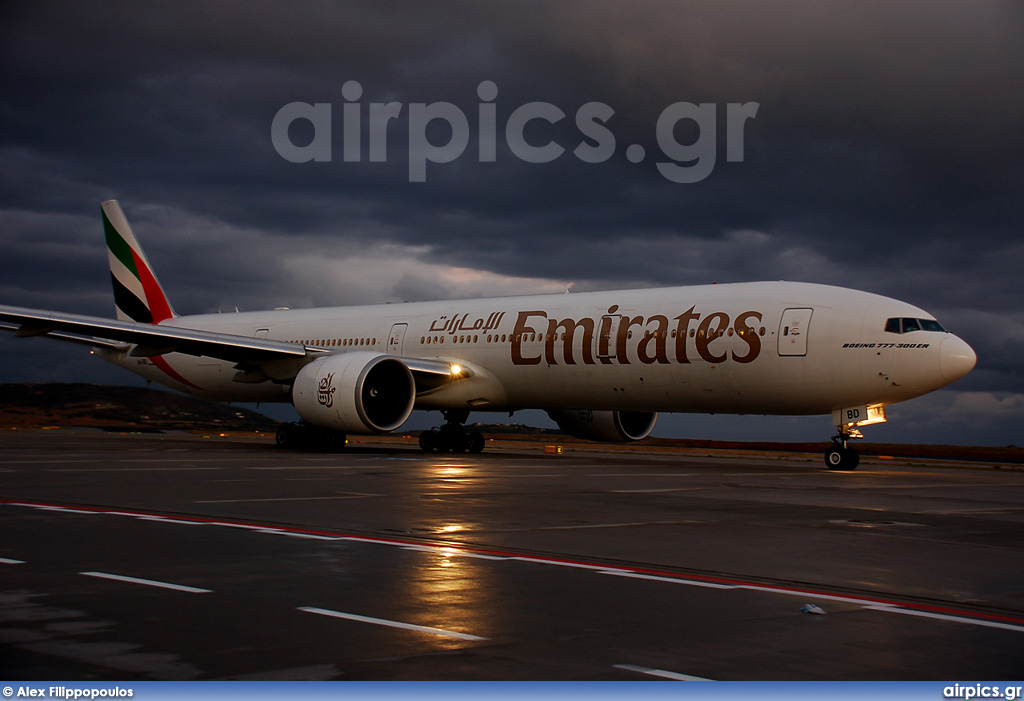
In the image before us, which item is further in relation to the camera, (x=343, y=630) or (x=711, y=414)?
(x=711, y=414)

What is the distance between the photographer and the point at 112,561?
7250 mm

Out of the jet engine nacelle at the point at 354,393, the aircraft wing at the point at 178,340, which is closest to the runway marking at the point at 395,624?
the jet engine nacelle at the point at 354,393

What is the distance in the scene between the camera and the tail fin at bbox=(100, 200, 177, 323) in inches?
1538

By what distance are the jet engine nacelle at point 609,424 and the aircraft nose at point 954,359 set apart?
10.8m

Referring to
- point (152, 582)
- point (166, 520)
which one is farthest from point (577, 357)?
point (152, 582)

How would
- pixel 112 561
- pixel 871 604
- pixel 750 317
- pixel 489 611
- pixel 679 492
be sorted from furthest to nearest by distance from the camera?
1. pixel 750 317
2. pixel 679 492
3. pixel 112 561
4. pixel 871 604
5. pixel 489 611

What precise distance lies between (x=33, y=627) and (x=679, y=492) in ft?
36.6

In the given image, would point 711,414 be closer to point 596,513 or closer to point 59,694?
point 596,513

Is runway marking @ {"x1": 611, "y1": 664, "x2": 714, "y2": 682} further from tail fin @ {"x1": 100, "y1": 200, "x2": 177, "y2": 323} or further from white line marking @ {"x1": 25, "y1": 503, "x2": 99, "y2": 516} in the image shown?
tail fin @ {"x1": 100, "y1": 200, "x2": 177, "y2": 323}

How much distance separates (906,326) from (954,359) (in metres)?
1.20

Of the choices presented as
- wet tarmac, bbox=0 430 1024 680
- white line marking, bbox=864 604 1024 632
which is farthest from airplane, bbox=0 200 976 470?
white line marking, bbox=864 604 1024 632

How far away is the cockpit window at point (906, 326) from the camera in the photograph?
22.2 m

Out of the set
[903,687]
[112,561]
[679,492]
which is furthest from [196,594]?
[679,492]

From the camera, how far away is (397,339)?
32.0 m
